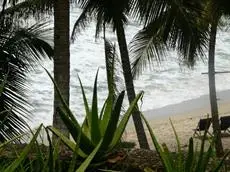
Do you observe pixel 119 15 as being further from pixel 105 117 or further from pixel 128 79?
pixel 105 117

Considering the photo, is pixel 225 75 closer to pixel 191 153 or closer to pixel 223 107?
pixel 223 107

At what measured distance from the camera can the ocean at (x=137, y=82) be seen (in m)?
24.5

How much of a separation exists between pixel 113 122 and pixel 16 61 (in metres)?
5.91

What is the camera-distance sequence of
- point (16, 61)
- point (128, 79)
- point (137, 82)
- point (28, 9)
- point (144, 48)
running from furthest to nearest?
point (137, 82), point (144, 48), point (128, 79), point (28, 9), point (16, 61)

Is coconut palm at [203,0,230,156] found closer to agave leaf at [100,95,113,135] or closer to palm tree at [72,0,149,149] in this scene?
palm tree at [72,0,149,149]

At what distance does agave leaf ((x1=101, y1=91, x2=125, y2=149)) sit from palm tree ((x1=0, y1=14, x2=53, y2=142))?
12.7 feet

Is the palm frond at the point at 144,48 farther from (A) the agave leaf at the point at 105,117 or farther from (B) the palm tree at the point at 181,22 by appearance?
(A) the agave leaf at the point at 105,117

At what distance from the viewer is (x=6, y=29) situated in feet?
29.3

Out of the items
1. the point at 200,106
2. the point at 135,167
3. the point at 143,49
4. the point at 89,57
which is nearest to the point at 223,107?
the point at 200,106

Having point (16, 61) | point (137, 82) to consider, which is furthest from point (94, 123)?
point (137, 82)

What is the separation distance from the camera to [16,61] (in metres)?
8.65

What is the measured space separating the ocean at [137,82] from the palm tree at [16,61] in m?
10.8

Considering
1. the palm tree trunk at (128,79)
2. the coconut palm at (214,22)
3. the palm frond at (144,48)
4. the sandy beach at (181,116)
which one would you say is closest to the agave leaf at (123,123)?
the coconut palm at (214,22)

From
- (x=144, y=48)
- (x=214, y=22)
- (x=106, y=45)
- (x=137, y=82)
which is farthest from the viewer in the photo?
(x=137, y=82)
